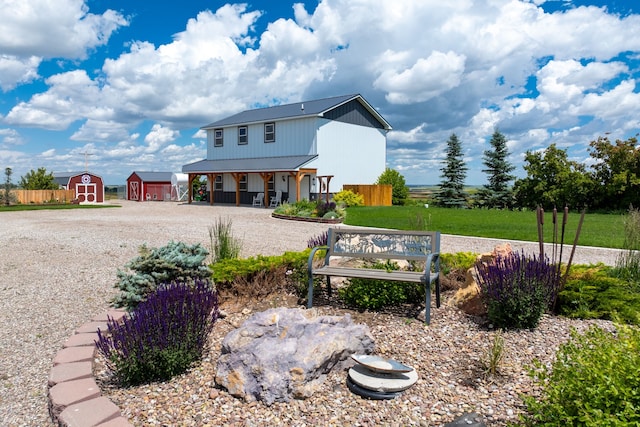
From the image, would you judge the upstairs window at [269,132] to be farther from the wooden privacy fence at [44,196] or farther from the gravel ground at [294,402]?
the gravel ground at [294,402]

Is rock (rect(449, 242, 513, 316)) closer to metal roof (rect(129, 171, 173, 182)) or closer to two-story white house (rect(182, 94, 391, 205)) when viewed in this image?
two-story white house (rect(182, 94, 391, 205))

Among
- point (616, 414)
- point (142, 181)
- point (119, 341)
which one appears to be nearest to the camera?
point (616, 414)

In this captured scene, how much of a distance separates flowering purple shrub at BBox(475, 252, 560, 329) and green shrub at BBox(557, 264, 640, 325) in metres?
0.31

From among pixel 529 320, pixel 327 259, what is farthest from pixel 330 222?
pixel 529 320

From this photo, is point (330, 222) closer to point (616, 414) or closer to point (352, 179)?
point (352, 179)

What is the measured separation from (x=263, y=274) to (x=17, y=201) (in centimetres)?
3550

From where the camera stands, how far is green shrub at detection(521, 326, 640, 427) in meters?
2.06

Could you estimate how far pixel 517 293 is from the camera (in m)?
3.91

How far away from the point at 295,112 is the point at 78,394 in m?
27.4

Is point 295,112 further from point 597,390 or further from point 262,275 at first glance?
point 597,390

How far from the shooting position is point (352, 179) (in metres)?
30.1

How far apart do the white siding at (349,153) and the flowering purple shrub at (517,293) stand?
23.3 meters

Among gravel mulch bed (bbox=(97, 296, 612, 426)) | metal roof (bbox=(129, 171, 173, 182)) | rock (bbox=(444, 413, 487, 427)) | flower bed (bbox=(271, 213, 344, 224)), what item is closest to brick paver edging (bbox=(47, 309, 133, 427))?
gravel mulch bed (bbox=(97, 296, 612, 426))

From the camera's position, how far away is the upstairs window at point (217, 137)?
33544 millimetres
